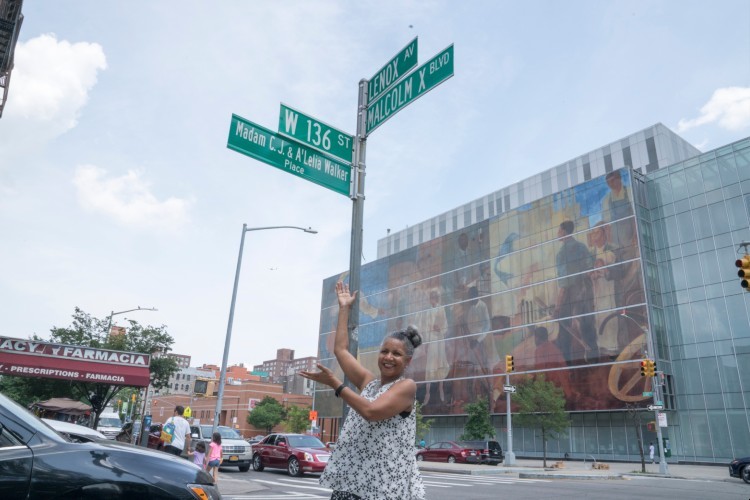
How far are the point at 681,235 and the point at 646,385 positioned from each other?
573 inches

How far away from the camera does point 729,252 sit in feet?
149

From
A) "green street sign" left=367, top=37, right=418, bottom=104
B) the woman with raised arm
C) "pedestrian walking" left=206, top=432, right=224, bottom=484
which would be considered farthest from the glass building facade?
the woman with raised arm

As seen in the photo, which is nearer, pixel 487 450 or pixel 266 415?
pixel 487 450

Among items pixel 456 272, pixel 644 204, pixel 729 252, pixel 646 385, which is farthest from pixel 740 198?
pixel 456 272

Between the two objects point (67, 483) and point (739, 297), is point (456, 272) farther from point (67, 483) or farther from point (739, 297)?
point (67, 483)

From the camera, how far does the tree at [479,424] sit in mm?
50281

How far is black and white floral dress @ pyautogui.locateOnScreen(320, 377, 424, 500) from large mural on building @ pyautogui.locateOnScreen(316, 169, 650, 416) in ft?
121

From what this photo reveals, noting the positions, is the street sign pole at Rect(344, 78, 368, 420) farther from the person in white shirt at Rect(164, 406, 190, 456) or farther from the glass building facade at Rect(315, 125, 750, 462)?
the glass building facade at Rect(315, 125, 750, 462)

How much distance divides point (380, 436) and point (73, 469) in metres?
1.78

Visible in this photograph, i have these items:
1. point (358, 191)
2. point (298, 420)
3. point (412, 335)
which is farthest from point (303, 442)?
point (298, 420)

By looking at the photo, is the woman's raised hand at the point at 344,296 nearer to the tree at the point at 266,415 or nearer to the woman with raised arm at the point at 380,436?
the woman with raised arm at the point at 380,436

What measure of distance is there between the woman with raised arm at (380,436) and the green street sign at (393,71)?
3.74 metres

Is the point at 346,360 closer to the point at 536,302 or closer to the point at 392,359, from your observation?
the point at 392,359

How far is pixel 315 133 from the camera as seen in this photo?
630 centimetres
